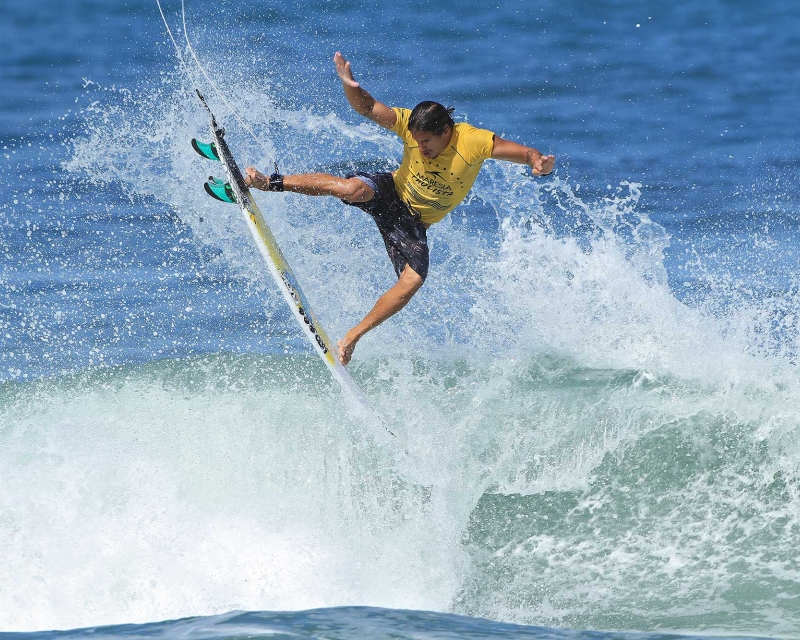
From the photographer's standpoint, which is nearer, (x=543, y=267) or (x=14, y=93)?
(x=543, y=267)

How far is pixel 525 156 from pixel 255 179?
187cm

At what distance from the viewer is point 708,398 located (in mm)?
8328

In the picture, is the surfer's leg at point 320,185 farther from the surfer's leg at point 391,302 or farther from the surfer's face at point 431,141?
the surfer's leg at point 391,302

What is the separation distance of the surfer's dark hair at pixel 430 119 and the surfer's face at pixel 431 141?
30 millimetres

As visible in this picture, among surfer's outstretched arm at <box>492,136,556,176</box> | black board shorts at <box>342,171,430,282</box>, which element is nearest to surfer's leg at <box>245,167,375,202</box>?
black board shorts at <box>342,171,430,282</box>

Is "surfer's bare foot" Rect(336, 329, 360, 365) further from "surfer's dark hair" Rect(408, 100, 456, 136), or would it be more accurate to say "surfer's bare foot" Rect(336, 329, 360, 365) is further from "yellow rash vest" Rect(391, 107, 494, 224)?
"surfer's dark hair" Rect(408, 100, 456, 136)

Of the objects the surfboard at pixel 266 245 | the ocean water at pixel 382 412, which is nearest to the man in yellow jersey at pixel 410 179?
the surfboard at pixel 266 245

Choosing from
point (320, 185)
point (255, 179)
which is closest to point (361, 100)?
point (320, 185)

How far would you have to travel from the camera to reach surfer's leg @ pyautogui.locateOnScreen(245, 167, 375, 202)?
24.3 ft

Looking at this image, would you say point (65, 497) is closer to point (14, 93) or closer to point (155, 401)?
point (155, 401)

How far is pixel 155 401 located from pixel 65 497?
1589 millimetres

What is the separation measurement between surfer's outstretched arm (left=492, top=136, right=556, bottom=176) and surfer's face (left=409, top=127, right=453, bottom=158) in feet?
1.16

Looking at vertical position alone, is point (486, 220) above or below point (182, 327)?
above

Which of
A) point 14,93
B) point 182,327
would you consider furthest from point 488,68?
point 182,327
